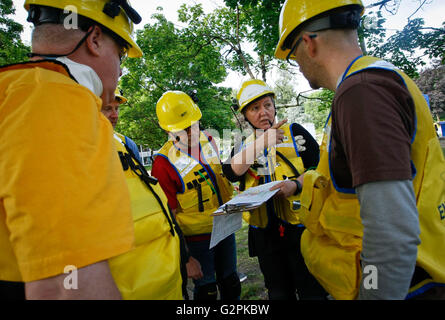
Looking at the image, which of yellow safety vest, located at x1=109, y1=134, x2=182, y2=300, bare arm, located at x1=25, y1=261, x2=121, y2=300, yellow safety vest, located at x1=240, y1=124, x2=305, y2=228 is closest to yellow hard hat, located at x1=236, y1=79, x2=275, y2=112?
yellow safety vest, located at x1=240, y1=124, x2=305, y2=228

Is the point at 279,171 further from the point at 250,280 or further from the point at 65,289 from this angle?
the point at 250,280

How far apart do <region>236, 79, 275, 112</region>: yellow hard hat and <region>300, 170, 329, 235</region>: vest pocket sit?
182 centimetres

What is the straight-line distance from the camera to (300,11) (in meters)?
1.45

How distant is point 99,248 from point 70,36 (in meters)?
1.02

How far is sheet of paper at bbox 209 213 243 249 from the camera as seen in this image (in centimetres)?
174

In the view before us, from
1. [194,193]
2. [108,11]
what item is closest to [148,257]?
[108,11]

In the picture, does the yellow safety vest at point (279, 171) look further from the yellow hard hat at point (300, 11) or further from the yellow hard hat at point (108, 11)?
the yellow hard hat at point (108, 11)

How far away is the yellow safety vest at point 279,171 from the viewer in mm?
2465

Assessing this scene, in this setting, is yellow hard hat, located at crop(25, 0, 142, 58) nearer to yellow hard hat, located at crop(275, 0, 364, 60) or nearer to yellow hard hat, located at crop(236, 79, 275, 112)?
yellow hard hat, located at crop(275, 0, 364, 60)

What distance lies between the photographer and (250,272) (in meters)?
4.42

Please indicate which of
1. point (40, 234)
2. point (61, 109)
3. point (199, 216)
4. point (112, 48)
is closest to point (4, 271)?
point (40, 234)

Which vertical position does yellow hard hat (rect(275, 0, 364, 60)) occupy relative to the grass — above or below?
above

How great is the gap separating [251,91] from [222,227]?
192 centimetres

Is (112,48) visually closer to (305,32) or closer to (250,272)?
(305,32)
